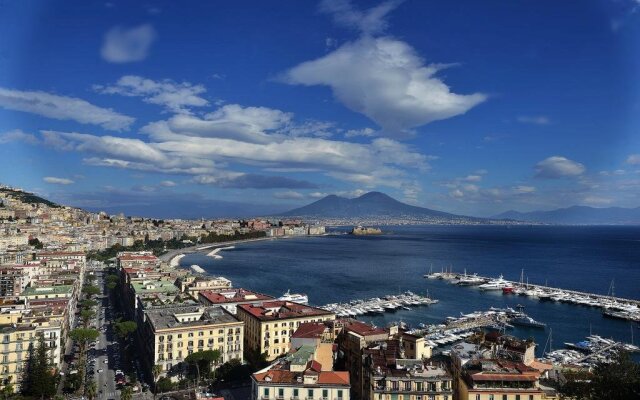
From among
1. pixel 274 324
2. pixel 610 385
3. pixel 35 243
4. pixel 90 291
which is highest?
pixel 35 243

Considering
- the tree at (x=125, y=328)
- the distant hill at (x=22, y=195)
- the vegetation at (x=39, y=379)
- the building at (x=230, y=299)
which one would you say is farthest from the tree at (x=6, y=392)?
the distant hill at (x=22, y=195)

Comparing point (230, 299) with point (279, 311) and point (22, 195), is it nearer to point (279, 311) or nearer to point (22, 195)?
point (279, 311)

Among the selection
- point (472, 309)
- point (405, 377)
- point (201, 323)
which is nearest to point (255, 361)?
point (201, 323)

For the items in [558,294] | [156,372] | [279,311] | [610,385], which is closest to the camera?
[610,385]

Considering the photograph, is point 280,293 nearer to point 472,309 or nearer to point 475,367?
point 472,309

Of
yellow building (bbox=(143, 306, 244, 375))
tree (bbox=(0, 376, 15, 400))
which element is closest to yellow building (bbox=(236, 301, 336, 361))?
yellow building (bbox=(143, 306, 244, 375))

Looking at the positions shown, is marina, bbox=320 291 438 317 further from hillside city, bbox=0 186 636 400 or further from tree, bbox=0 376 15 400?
tree, bbox=0 376 15 400

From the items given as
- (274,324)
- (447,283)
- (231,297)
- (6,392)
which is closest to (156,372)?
(6,392)
